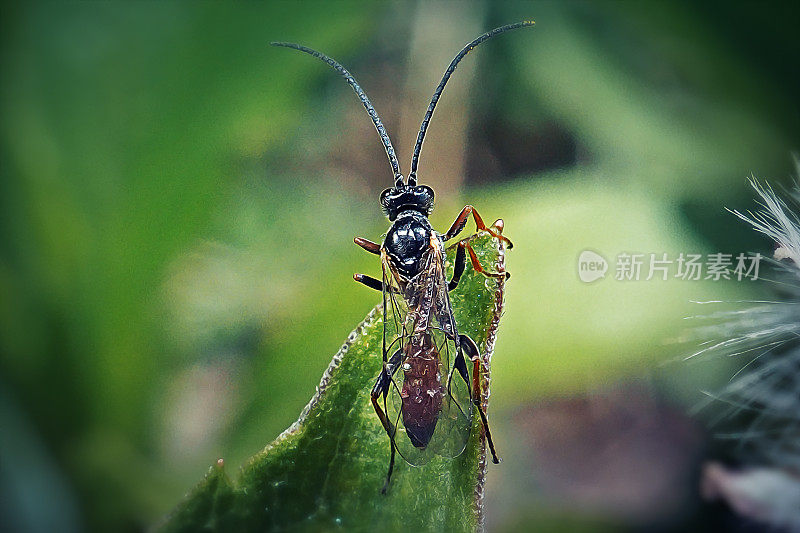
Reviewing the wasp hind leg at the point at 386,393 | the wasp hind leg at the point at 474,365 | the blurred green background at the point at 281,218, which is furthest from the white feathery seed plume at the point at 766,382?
the wasp hind leg at the point at 386,393

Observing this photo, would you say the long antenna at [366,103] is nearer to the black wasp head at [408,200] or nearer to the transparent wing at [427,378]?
the black wasp head at [408,200]

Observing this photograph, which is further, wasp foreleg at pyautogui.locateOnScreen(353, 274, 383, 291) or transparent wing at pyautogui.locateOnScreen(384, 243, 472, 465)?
wasp foreleg at pyautogui.locateOnScreen(353, 274, 383, 291)

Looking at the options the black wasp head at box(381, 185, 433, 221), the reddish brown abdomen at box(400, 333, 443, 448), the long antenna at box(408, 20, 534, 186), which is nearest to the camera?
the reddish brown abdomen at box(400, 333, 443, 448)

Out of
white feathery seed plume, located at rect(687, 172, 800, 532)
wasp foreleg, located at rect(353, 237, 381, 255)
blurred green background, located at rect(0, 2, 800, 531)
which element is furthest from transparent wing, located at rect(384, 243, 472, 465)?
white feathery seed plume, located at rect(687, 172, 800, 532)

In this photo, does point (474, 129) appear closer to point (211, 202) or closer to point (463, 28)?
point (463, 28)

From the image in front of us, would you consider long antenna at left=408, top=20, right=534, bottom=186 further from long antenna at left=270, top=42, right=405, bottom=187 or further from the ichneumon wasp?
the ichneumon wasp

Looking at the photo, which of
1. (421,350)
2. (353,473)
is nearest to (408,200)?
(421,350)

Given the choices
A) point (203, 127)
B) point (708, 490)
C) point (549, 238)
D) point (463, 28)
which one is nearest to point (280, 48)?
point (203, 127)
